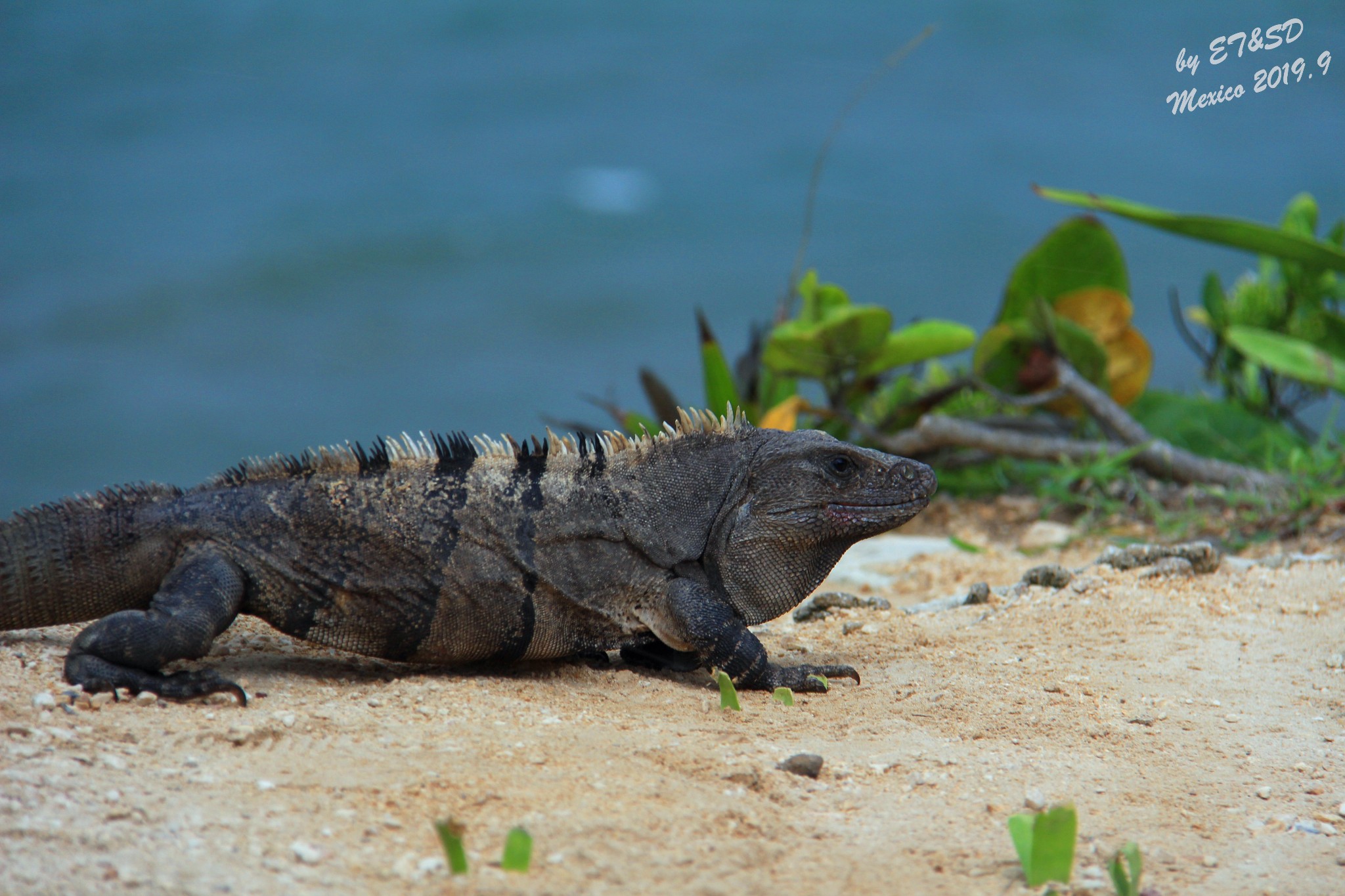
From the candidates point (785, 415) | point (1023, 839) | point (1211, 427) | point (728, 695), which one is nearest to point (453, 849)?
point (1023, 839)

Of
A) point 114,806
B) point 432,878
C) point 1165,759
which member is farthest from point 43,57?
point 1165,759

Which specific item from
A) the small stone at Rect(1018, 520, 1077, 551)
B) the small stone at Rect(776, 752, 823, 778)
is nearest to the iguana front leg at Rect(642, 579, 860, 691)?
the small stone at Rect(776, 752, 823, 778)

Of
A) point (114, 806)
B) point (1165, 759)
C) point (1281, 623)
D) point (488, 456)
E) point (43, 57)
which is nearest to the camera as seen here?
point (114, 806)

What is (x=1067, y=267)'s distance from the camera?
784 centimetres

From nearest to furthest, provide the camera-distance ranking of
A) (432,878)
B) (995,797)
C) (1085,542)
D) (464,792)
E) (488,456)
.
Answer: (432,878) < (464,792) < (995,797) < (488,456) < (1085,542)

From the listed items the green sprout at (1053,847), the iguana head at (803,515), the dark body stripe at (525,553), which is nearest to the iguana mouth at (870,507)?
the iguana head at (803,515)

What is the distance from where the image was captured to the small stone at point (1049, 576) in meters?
4.88

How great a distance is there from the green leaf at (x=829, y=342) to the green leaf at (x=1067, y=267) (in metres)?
1.26

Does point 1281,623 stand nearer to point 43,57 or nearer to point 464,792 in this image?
point 464,792

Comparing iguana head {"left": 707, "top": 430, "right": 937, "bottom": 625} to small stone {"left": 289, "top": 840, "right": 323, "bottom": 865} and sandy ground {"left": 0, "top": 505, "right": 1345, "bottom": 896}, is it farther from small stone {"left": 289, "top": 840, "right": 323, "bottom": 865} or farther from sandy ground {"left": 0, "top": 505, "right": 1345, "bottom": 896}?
small stone {"left": 289, "top": 840, "right": 323, "bottom": 865}

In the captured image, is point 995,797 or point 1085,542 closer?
point 995,797

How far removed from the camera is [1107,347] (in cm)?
791

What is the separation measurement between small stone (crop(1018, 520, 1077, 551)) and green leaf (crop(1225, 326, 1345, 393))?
1494mm

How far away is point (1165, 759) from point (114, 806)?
2777 millimetres
